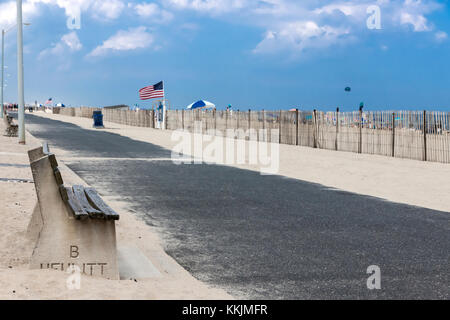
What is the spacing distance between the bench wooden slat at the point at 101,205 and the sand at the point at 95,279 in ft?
2.01

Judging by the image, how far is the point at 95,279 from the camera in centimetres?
580

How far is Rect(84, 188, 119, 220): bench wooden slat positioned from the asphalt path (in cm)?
107

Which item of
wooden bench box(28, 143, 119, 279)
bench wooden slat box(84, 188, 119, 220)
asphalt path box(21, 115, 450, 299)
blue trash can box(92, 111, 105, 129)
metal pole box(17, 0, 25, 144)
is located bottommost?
asphalt path box(21, 115, 450, 299)

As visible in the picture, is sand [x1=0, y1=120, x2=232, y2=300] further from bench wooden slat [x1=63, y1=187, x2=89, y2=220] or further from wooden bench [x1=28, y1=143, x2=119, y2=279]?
bench wooden slat [x1=63, y1=187, x2=89, y2=220]

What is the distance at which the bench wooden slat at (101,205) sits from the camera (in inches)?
236

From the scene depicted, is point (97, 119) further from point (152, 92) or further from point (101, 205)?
point (101, 205)

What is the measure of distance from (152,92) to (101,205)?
152 ft

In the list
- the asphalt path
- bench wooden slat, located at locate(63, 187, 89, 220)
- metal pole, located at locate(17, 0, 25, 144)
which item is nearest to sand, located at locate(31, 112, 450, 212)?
the asphalt path

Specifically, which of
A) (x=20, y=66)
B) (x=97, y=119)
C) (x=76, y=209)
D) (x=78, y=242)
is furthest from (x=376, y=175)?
(x=97, y=119)

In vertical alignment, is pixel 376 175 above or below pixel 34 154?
below

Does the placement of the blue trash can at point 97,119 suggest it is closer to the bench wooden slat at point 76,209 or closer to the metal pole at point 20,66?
the metal pole at point 20,66

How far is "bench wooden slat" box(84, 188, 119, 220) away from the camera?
5.99 meters

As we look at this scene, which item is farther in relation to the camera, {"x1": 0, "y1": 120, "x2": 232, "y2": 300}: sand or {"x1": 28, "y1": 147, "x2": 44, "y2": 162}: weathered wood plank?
{"x1": 28, "y1": 147, "x2": 44, "y2": 162}: weathered wood plank

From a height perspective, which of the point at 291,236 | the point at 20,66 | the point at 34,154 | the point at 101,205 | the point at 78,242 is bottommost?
the point at 291,236
